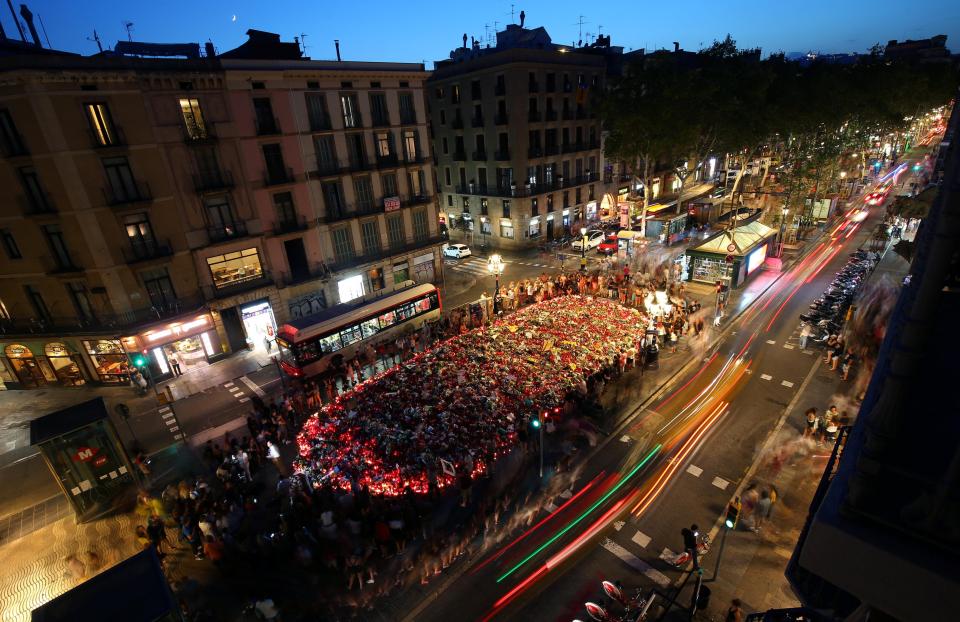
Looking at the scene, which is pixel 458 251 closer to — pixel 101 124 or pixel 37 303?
pixel 101 124

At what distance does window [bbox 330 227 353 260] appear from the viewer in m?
32.8

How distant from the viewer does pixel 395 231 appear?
35.9 m

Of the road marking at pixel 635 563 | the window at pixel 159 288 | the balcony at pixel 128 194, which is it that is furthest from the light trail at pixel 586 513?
the balcony at pixel 128 194

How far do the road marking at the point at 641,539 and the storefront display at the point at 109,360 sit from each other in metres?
28.0

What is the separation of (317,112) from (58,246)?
53.5 feet

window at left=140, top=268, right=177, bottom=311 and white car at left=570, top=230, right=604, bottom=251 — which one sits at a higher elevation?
window at left=140, top=268, right=177, bottom=311

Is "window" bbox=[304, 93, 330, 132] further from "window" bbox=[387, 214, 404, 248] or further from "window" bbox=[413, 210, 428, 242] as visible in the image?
"window" bbox=[413, 210, 428, 242]

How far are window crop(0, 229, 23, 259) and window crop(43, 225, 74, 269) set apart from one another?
190 cm

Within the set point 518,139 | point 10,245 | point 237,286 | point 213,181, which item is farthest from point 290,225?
point 518,139

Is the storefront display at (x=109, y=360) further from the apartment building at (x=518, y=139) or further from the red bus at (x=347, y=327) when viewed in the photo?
the apartment building at (x=518, y=139)

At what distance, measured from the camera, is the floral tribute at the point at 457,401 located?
16.9 metres

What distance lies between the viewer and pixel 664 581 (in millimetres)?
13055

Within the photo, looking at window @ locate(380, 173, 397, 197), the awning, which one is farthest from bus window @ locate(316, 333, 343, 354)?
the awning

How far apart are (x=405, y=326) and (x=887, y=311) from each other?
27.7 m
